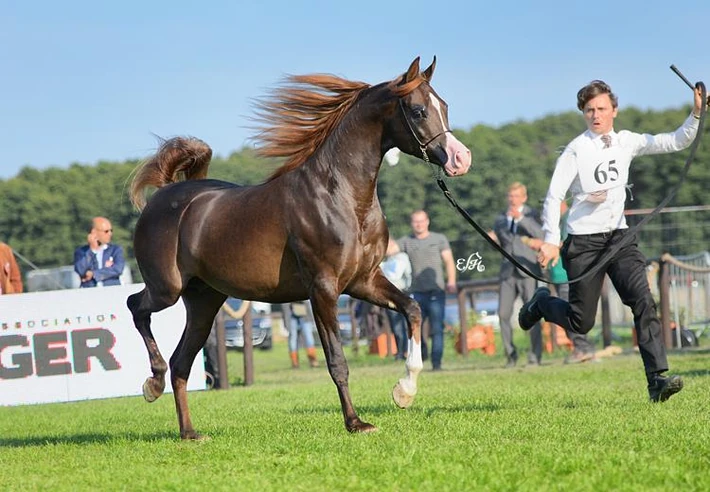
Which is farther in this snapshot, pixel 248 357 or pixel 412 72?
pixel 248 357

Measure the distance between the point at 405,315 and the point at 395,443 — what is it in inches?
46.9

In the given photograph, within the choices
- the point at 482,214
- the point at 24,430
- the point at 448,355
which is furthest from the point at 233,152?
the point at 24,430

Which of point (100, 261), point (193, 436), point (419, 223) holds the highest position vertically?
point (419, 223)

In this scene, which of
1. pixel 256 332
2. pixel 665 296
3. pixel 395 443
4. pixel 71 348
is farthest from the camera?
pixel 256 332

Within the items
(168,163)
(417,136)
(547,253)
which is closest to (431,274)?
(168,163)

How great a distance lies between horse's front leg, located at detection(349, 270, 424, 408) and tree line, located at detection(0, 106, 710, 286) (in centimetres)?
3339

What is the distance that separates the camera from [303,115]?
808cm

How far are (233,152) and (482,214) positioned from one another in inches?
963

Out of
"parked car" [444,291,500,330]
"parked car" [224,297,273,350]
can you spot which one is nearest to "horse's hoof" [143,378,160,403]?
"parked car" [444,291,500,330]

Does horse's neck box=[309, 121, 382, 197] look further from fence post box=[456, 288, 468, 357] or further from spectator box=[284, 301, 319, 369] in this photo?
spectator box=[284, 301, 319, 369]

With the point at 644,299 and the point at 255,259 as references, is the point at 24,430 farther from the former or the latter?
the point at 644,299

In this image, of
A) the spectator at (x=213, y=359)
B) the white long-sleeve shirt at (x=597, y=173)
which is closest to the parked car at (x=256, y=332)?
the spectator at (x=213, y=359)

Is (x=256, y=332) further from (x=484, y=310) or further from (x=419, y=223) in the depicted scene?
(x=419, y=223)

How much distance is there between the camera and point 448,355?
2019 centimetres
